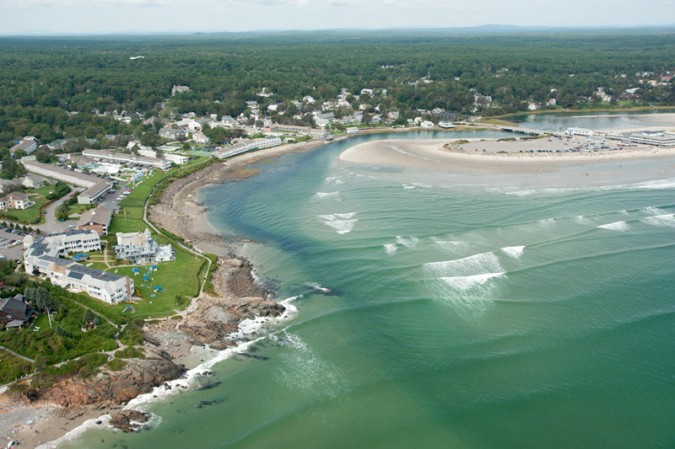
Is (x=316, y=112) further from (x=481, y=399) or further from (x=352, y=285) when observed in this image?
(x=481, y=399)

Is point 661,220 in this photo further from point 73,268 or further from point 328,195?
point 73,268

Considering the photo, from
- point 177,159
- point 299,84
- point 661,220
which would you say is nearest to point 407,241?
point 661,220

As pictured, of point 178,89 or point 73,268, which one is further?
point 178,89

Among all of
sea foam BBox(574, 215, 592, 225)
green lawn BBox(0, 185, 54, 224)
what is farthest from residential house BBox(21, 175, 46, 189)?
sea foam BBox(574, 215, 592, 225)

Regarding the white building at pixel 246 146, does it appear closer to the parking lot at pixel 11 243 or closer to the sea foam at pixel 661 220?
the parking lot at pixel 11 243

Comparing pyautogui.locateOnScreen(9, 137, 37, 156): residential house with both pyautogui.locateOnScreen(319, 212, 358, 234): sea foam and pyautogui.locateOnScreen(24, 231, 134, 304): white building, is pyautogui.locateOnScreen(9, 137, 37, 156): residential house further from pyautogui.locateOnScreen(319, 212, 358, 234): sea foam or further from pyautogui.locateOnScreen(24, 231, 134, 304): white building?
pyautogui.locateOnScreen(319, 212, 358, 234): sea foam

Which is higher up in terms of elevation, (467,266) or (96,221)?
(96,221)

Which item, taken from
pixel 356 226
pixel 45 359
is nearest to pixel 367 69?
pixel 356 226

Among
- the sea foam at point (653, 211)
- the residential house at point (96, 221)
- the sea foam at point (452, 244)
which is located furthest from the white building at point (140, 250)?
the sea foam at point (653, 211)
